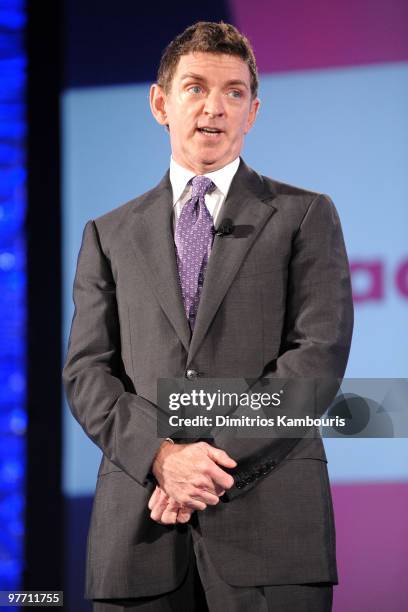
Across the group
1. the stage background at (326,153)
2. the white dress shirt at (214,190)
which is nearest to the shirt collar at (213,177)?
the white dress shirt at (214,190)

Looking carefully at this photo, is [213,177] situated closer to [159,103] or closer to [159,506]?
[159,103]

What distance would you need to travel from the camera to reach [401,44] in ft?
9.45

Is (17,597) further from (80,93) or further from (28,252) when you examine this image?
(80,93)

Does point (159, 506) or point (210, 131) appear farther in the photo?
point (210, 131)

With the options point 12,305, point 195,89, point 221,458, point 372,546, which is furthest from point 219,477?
point 12,305

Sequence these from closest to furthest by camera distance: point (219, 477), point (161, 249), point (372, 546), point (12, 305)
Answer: point (219, 477) → point (161, 249) → point (372, 546) → point (12, 305)

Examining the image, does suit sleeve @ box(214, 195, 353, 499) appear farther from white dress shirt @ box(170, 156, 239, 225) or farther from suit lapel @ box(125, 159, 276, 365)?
white dress shirt @ box(170, 156, 239, 225)

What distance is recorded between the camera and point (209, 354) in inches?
82.9

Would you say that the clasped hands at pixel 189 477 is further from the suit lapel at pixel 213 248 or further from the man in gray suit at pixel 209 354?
the suit lapel at pixel 213 248

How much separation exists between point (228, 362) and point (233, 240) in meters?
0.29

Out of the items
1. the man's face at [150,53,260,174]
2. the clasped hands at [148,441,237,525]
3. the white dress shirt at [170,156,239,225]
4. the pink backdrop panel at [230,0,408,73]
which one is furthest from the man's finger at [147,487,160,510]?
the pink backdrop panel at [230,0,408,73]

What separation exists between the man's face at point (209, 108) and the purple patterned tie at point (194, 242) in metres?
0.07

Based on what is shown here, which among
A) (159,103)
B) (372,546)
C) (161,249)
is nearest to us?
(161,249)

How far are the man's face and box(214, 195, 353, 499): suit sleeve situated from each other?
281 millimetres
